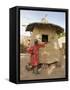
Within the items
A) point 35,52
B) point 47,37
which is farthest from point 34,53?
point 47,37

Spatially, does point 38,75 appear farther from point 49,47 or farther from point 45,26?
point 45,26

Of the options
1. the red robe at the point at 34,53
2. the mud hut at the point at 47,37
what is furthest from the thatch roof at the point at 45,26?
the red robe at the point at 34,53

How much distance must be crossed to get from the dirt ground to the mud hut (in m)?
0.06

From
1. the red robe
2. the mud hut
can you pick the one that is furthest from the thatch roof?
the red robe

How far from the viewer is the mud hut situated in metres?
1.73

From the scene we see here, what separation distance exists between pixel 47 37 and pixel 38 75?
0.73 ft

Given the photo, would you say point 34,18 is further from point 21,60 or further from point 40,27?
point 21,60

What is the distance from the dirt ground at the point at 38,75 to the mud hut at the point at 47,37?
2.3 inches

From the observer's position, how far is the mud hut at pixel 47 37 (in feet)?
5.67

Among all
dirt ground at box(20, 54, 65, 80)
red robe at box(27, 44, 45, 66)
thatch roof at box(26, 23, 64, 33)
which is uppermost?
thatch roof at box(26, 23, 64, 33)

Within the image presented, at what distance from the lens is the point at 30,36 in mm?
1715

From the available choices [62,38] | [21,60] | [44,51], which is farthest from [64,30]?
[21,60]

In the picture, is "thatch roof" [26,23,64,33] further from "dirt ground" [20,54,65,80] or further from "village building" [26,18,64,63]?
"dirt ground" [20,54,65,80]

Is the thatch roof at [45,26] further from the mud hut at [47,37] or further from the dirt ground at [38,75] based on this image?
the dirt ground at [38,75]
